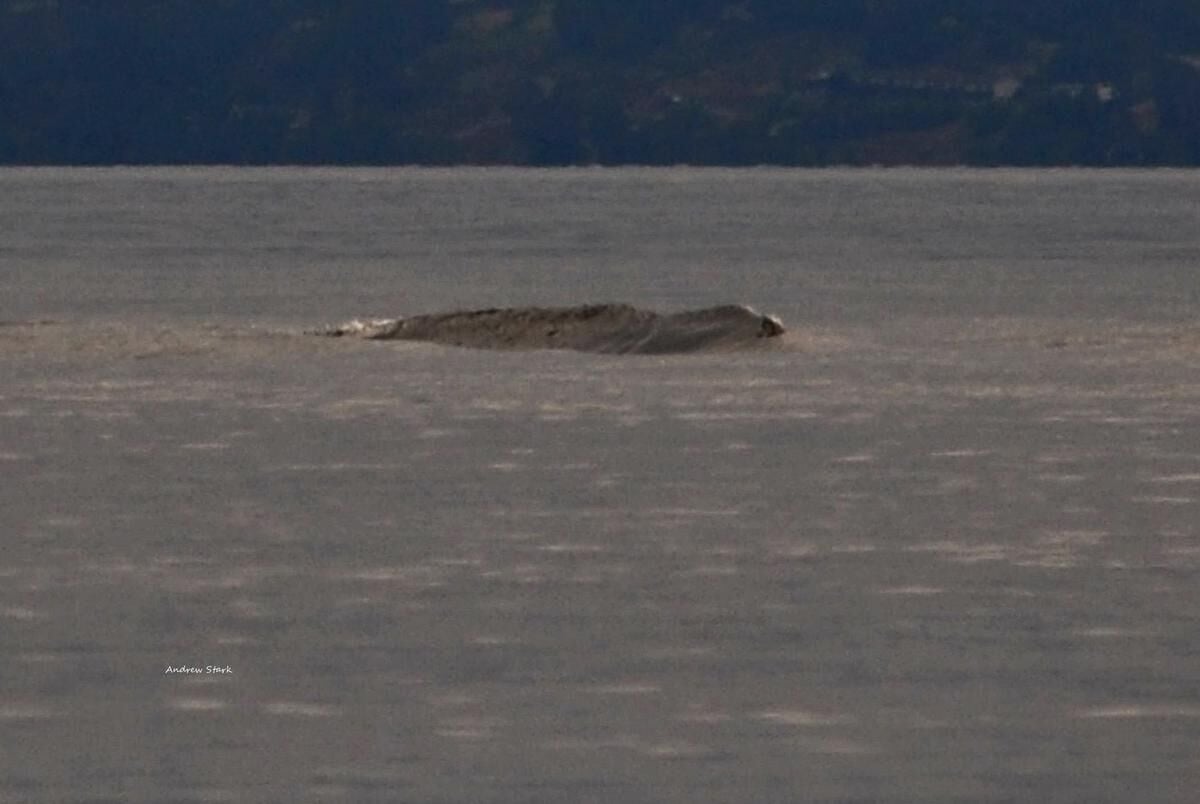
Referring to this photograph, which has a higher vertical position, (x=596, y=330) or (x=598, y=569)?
(x=598, y=569)

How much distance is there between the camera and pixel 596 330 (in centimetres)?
4969

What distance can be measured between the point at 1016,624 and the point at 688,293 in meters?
52.6

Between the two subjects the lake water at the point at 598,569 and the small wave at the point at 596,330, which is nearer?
the lake water at the point at 598,569

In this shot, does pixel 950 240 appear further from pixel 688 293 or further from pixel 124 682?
pixel 124 682

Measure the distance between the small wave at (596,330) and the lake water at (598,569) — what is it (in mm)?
863

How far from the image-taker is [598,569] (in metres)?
23.8

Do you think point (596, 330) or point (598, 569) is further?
point (596, 330)

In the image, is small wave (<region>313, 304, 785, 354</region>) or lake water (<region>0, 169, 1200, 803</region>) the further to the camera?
small wave (<region>313, 304, 785, 354</region>)

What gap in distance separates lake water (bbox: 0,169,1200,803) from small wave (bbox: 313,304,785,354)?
0.86 meters

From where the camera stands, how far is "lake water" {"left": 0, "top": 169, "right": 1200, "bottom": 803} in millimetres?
17156

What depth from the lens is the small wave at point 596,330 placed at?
4834 cm

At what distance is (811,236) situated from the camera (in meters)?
130

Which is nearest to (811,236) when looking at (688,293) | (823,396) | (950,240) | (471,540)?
(950,240)

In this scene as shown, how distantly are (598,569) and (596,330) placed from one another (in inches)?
1021
